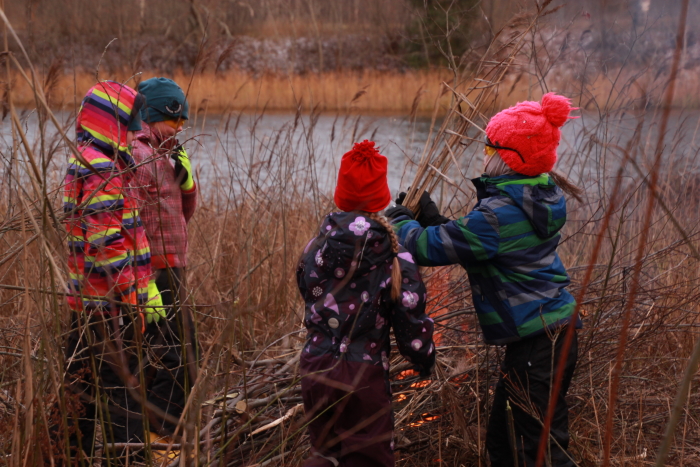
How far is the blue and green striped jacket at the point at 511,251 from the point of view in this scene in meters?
1.93

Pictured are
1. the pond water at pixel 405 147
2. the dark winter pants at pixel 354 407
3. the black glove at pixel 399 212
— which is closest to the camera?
the dark winter pants at pixel 354 407

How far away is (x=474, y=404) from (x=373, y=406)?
1.73 feet

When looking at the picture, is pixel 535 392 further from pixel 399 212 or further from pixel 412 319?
pixel 399 212

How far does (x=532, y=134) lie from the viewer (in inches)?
77.7

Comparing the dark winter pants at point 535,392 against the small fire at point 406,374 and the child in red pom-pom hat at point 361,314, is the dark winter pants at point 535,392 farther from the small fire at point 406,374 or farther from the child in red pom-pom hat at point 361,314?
the small fire at point 406,374

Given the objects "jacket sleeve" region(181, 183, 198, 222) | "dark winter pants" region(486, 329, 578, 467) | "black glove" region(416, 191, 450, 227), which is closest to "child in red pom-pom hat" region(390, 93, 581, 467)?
"dark winter pants" region(486, 329, 578, 467)

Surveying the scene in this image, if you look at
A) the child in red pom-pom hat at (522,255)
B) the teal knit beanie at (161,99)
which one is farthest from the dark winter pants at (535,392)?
the teal knit beanie at (161,99)

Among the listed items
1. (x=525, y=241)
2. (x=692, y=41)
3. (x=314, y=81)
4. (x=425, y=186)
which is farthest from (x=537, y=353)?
(x=314, y=81)

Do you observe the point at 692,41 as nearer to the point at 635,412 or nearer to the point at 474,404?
the point at 635,412

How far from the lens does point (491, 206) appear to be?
76.6 inches

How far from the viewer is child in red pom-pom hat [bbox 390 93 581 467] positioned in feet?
6.33

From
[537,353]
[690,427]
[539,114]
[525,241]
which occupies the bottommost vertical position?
[690,427]

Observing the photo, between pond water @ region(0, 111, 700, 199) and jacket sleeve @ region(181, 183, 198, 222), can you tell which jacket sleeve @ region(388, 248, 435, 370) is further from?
jacket sleeve @ region(181, 183, 198, 222)

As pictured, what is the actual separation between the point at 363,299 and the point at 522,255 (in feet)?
1.67
